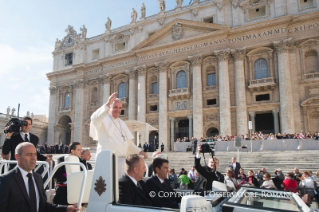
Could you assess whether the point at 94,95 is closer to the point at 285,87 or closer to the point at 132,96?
the point at 132,96

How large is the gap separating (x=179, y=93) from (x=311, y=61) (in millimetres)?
13081


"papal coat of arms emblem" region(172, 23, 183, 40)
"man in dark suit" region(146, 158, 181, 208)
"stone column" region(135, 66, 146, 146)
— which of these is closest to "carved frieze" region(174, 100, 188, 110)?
"stone column" region(135, 66, 146, 146)

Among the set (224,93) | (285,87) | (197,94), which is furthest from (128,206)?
(197,94)

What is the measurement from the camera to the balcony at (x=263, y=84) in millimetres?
26031

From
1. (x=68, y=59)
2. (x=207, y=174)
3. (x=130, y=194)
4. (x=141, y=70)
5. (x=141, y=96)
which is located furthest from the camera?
(x=68, y=59)

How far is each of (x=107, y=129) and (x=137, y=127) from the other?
2055cm

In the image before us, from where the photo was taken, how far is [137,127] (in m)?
25.1

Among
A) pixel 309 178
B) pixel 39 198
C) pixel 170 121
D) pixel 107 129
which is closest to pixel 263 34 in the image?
pixel 170 121

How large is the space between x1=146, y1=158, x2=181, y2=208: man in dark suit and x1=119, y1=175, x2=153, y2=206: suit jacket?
7.7 inches

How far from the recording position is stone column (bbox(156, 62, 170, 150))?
29.7 metres

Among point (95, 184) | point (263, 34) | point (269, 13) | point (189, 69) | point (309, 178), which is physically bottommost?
point (309, 178)

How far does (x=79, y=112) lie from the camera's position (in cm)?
3644

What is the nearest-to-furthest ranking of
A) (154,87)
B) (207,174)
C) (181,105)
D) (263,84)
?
(207,174)
(263,84)
(181,105)
(154,87)

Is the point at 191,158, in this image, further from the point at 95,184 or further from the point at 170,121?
the point at 95,184
